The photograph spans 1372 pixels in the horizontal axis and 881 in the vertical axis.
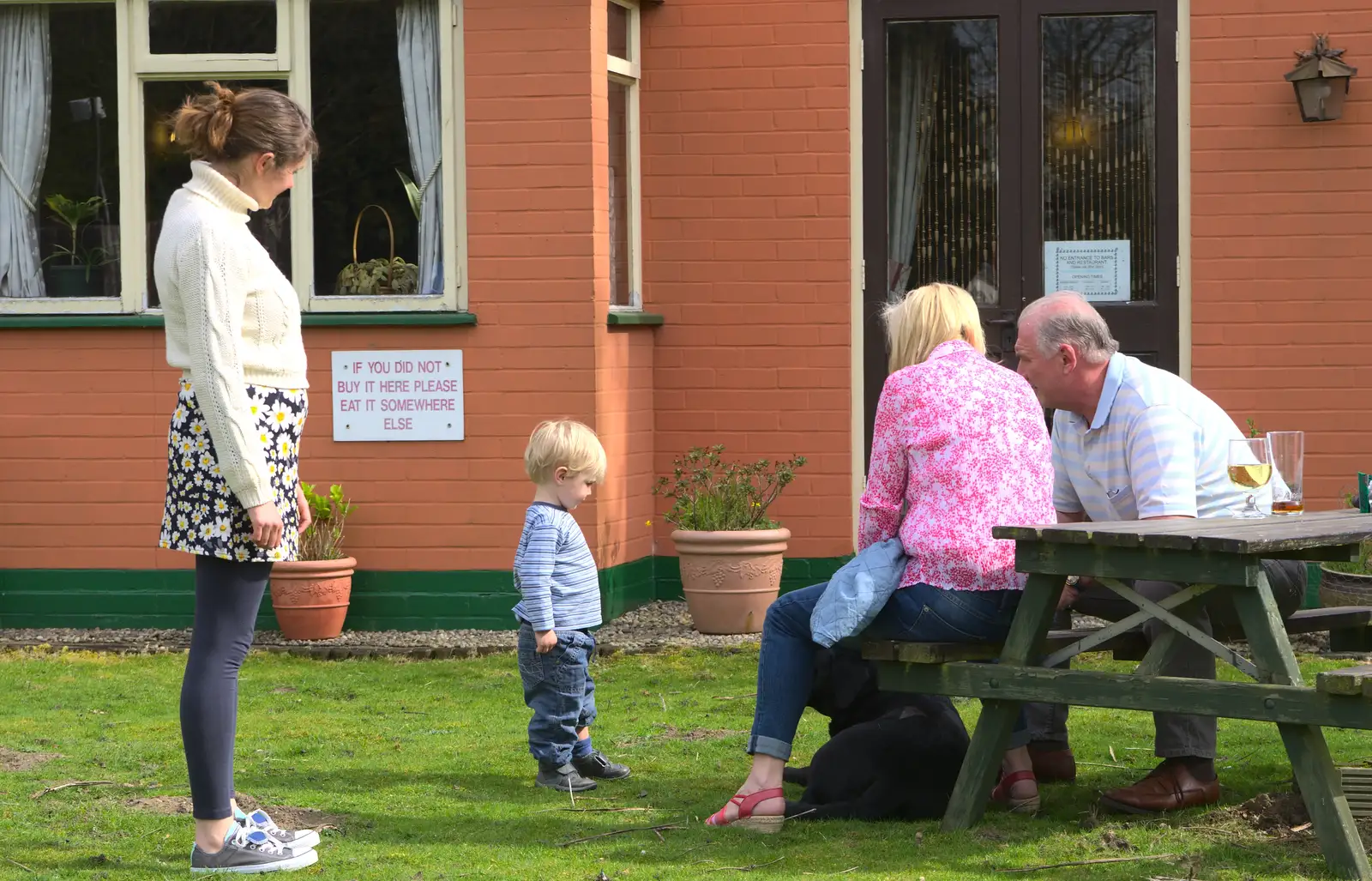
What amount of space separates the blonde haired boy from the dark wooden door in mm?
3755

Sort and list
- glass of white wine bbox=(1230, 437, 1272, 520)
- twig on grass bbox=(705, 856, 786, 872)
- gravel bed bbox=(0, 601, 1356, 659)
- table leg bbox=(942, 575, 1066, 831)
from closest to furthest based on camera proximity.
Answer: twig on grass bbox=(705, 856, 786, 872) → table leg bbox=(942, 575, 1066, 831) → glass of white wine bbox=(1230, 437, 1272, 520) → gravel bed bbox=(0, 601, 1356, 659)

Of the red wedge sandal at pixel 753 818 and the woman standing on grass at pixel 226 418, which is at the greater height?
the woman standing on grass at pixel 226 418

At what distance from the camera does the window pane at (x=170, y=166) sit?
8102mm

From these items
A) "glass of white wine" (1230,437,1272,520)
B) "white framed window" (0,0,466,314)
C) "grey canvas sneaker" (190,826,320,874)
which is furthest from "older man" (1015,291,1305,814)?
"white framed window" (0,0,466,314)

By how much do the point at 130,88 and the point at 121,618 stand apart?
247 cm

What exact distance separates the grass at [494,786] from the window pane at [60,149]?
199cm

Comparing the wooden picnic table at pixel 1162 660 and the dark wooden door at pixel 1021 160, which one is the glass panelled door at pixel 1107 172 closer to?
the dark wooden door at pixel 1021 160

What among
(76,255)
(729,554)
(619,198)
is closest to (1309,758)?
(729,554)

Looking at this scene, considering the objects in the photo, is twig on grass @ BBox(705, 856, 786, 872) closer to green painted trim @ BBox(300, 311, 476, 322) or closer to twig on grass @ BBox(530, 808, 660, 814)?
twig on grass @ BBox(530, 808, 660, 814)

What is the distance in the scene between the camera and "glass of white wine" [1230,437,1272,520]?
4375 millimetres

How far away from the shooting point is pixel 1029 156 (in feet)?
27.7

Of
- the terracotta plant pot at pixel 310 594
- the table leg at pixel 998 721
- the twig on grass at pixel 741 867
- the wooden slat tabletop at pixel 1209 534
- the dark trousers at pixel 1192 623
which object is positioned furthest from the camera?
the terracotta plant pot at pixel 310 594

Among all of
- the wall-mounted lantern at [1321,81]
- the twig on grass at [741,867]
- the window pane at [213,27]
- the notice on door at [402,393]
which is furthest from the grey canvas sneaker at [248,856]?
the wall-mounted lantern at [1321,81]

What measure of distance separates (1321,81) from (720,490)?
3.34 metres
